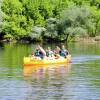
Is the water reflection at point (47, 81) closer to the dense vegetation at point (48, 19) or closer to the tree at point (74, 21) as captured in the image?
the tree at point (74, 21)

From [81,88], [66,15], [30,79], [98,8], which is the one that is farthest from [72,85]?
[98,8]

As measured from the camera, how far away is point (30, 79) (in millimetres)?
33719

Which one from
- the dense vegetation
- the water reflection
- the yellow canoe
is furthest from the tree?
the water reflection

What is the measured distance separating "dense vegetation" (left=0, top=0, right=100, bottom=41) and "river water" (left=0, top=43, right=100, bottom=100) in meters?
46.7

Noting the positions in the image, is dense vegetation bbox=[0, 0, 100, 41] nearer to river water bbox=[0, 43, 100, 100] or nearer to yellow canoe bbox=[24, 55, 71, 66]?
yellow canoe bbox=[24, 55, 71, 66]

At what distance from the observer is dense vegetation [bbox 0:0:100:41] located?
91.9 meters

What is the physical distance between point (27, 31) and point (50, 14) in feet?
21.6

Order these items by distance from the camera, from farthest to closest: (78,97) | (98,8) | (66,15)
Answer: (98,8) < (66,15) < (78,97)

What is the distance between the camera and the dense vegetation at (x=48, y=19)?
3617 inches

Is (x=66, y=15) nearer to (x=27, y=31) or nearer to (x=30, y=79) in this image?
(x=27, y=31)

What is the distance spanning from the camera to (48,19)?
9750 cm

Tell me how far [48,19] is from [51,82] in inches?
2600

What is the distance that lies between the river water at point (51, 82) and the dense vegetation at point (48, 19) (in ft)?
153

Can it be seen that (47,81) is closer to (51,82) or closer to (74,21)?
(51,82)
